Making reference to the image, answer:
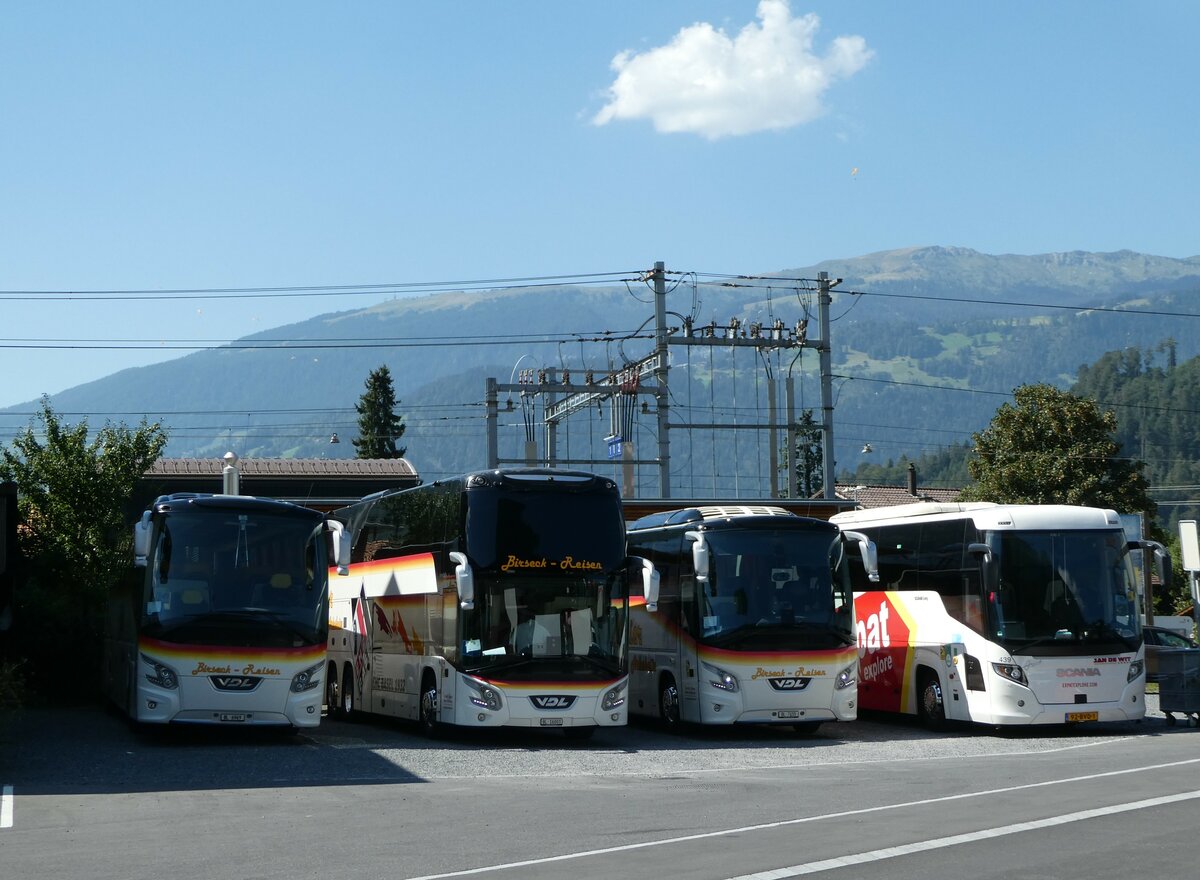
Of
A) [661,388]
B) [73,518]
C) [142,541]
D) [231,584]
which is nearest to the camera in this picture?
[142,541]

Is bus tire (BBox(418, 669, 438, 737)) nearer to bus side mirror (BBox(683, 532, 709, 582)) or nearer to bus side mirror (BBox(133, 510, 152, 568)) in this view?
bus side mirror (BBox(683, 532, 709, 582))

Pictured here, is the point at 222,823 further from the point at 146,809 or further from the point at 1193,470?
the point at 1193,470

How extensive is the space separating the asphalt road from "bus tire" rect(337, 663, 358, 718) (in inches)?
137

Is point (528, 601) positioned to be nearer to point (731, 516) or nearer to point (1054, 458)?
point (731, 516)

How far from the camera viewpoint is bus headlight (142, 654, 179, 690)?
19.9 metres

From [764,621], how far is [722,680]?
103 centimetres

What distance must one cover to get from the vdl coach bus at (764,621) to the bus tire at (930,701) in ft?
5.53

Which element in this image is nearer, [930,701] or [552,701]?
[552,701]

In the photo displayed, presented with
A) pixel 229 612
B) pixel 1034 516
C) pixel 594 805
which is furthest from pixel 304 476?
pixel 594 805

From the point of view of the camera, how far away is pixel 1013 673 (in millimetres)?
21891

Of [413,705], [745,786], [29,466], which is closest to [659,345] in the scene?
[29,466]

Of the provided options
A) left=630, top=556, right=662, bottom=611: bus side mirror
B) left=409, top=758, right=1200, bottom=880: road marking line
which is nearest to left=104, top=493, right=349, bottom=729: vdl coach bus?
left=630, top=556, right=662, bottom=611: bus side mirror

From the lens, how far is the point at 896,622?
24.6m

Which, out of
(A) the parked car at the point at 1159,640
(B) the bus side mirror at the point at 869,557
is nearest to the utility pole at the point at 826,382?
(A) the parked car at the point at 1159,640
